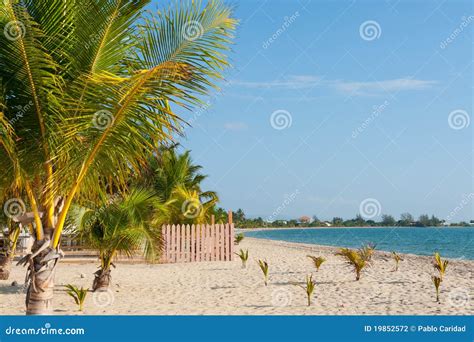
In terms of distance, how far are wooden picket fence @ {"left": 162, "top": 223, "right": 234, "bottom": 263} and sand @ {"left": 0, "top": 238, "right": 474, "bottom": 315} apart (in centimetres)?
241

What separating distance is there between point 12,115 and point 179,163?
16.9 meters

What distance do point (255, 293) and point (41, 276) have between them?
5.29 meters

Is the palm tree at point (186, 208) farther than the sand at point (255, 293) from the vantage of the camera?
Yes

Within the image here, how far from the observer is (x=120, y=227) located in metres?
9.39

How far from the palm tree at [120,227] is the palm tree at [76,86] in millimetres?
3677

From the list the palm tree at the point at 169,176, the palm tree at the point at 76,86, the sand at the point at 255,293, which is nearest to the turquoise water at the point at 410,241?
the palm tree at the point at 169,176

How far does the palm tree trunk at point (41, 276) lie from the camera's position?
→ 5.43 meters

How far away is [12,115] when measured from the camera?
5621 mm

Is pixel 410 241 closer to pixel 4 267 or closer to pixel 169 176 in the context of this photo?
pixel 169 176

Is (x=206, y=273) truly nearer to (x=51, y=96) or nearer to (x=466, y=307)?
(x=466, y=307)

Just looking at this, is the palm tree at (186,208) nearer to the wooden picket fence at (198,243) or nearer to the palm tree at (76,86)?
→ the wooden picket fence at (198,243)

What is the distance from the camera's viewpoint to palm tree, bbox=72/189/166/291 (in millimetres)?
9375

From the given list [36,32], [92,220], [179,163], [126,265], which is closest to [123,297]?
[92,220]

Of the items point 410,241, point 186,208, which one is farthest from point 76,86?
point 410,241
